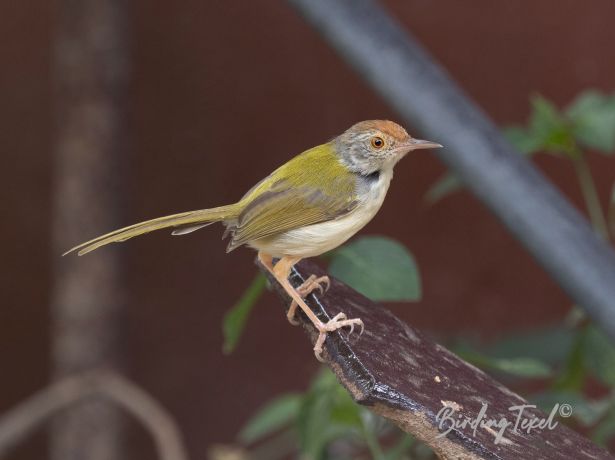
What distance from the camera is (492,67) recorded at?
387 cm

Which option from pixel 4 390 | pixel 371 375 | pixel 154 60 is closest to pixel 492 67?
Result: pixel 154 60

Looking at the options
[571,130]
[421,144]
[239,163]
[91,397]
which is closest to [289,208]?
[421,144]

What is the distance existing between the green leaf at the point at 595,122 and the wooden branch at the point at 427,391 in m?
1.10

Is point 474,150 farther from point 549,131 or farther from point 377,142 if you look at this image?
point 549,131

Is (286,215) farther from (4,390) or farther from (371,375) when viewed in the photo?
(4,390)

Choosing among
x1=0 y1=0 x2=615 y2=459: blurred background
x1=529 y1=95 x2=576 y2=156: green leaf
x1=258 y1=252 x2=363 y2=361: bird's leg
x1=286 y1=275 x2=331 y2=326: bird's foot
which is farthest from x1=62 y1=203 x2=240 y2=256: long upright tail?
x1=0 y1=0 x2=615 y2=459: blurred background

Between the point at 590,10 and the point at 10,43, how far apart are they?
2259 mm

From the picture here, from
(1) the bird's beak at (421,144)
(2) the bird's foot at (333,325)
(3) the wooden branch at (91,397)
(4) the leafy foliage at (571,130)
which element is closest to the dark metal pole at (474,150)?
(1) the bird's beak at (421,144)

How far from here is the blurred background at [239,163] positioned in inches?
151

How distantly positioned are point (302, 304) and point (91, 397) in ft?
6.67

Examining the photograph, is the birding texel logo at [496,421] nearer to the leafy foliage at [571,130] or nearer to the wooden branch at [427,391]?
the wooden branch at [427,391]

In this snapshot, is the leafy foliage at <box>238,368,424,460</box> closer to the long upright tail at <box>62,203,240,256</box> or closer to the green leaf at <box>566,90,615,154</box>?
the long upright tail at <box>62,203,240,256</box>

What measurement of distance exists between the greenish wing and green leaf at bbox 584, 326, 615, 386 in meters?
0.92

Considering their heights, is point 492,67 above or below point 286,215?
above
